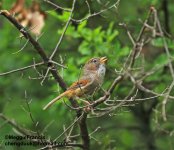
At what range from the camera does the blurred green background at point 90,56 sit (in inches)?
393

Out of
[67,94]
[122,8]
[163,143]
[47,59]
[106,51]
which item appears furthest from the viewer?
[163,143]

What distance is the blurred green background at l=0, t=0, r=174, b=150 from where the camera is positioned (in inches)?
393

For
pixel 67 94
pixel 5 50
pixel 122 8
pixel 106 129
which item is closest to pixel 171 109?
pixel 106 129

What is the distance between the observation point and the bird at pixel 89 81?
7.76 meters

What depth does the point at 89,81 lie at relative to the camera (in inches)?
324

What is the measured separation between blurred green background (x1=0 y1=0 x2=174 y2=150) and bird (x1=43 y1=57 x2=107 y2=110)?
0.67m

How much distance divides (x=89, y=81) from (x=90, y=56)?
193 centimetres

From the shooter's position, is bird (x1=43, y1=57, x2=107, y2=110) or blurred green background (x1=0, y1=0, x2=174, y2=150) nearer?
bird (x1=43, y1=57, x2=107, y2=110)

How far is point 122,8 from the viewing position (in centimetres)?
1170

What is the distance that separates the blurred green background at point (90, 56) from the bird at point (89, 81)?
667 millimetres

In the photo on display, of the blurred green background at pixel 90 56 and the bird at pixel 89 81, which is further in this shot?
the blurred green background at pixel 90 56

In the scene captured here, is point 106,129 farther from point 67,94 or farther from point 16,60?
point 67,94

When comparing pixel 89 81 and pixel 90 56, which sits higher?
pixel 90 56

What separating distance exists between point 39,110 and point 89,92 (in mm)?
4236
